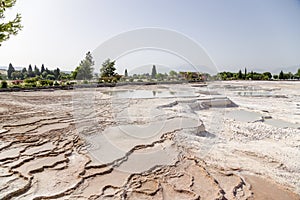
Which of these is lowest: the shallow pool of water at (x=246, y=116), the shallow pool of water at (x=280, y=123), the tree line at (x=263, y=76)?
the shallow pool of water at (x=280, y=123)

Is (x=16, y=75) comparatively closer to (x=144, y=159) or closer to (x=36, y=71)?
(x=36, y=71)

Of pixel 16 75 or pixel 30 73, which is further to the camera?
pixel 30 73

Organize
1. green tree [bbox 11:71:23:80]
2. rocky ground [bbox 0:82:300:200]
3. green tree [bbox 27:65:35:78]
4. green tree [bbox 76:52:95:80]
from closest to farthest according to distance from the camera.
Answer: rocky ground [bbox 0:82:300:200]
green tree [bbox 76:52:95:80]
green tree [bbox 11:71:23:80]
green tree [bbox 27:65:35:78]

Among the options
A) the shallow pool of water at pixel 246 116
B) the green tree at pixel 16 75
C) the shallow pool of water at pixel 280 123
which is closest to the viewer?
the shallow pool of water at pixel 280 123

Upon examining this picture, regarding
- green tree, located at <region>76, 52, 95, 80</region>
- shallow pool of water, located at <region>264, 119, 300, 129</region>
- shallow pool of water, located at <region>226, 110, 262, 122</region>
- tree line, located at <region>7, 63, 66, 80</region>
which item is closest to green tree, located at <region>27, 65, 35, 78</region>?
tree line, located at <region>7, 63, 66, 80</region>

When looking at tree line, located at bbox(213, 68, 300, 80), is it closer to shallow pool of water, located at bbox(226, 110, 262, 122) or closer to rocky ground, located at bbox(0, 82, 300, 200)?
shallow pool of water, located at bbox(226, 110, 262, 122)

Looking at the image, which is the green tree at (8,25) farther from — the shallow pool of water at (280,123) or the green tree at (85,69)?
the green tree at (85,69)

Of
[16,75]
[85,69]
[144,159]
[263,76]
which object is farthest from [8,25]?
[263,76]

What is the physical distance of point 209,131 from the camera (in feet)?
18.0

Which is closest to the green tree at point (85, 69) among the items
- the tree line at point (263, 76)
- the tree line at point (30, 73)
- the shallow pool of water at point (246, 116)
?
the tree line at point (30, 73)

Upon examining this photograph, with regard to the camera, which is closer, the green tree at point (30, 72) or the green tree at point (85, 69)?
the green tree at point (85, 69)

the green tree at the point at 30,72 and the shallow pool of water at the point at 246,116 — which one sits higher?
the green tree at the point at 30,72

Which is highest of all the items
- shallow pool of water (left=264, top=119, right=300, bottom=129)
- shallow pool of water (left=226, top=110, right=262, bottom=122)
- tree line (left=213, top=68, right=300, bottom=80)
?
tree line (left=213, top=68, right=300, bottom=80)

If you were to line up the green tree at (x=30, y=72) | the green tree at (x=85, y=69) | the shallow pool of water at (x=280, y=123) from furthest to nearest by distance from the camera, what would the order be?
the green tree at (x=30, y=72) < the green tree at (x=85, y=69) < the shallow pool of water at (x=280, y=123)
